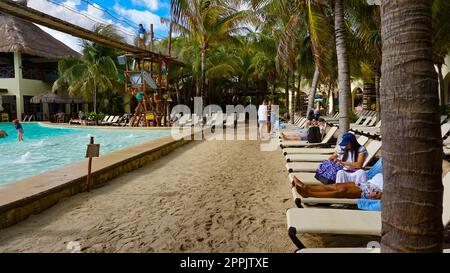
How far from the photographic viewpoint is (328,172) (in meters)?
4.50

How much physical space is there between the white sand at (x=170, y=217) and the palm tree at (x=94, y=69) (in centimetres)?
1927

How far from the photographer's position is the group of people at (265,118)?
13641 mm

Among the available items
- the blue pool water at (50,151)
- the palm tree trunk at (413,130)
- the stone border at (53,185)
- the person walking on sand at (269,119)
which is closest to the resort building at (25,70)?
the blue pool water at (50,151)

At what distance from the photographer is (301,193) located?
12.6 feet

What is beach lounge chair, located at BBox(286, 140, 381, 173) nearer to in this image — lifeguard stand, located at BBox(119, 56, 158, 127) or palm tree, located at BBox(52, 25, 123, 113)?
lifeguard stand, located at BBox(119, 56, 158, 127)

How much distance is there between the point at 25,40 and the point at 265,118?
23806 millimetres

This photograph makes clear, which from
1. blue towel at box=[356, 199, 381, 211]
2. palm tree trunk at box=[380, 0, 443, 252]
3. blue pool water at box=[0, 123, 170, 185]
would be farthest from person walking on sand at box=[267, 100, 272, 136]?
palm tree trunk at box=[380, 0, 443, 252]

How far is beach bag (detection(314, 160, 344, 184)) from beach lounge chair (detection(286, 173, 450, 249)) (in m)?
1.37

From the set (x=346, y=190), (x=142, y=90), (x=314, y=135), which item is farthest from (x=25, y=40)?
(x=346, y=190)

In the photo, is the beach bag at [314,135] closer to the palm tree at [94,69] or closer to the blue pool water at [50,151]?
the blue pool water at [50,151]

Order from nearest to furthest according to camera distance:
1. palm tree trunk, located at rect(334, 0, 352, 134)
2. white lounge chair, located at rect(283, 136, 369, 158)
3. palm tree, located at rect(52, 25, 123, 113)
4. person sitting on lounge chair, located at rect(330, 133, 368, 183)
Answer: person sitting on lounge chair, located at rect(330, 133, 368, 183) → white lounge chair, located at rect(283, 136, 369, 158) → palm tree trunk, located at rect(334, 0, 352, 134) → palm tree, located at rect(52, 25, 123, 113)

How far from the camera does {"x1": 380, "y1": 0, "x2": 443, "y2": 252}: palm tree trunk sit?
5.46 ft
